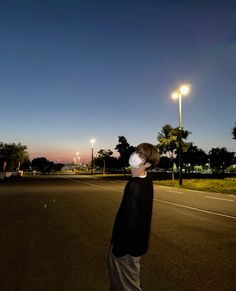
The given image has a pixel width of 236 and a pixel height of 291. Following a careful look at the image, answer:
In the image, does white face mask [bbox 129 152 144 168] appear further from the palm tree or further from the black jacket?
the palm tree

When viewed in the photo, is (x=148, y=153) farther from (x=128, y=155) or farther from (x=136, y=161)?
(x=128, y=155)

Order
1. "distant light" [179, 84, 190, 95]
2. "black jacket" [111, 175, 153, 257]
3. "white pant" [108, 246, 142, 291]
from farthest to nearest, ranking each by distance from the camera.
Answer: "distant light" [179, 84, 190, 95] < "white pant" [108, 246, 142, 291] < "black jacket" [111, 175, 153, 257]

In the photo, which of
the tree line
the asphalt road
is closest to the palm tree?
the tree line

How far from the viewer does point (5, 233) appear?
9.73m

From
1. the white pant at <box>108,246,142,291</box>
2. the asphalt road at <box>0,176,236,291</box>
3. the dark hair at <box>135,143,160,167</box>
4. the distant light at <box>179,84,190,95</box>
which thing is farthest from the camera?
the distant light at <box>179,84,190,95</box>

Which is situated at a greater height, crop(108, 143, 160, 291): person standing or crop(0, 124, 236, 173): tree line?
crop(0, 124, 236, 173): tree line

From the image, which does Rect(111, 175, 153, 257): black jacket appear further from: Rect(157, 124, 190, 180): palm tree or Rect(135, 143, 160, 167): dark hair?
Rect(157, 124, 190, 180): palm tree

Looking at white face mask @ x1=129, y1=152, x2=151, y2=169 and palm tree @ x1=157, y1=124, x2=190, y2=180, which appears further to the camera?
palm tree @ x1=157, y1=124, x2=190, y2=180

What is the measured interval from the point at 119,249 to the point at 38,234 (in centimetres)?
664

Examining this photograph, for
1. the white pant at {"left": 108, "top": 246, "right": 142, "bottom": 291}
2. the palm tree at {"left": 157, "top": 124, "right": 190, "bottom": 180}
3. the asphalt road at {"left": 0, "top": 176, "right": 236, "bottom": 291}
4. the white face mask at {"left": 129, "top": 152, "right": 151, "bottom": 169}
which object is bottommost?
the asphalt road at {"left": 0, "top": 176, "right": 236, "bottom": 291}

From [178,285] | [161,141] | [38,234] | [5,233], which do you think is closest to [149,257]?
[178,285]

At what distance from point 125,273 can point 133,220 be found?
20.5 inches

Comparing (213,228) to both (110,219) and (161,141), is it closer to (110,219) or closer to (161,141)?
(110,219)

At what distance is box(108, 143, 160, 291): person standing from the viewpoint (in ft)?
11.1
